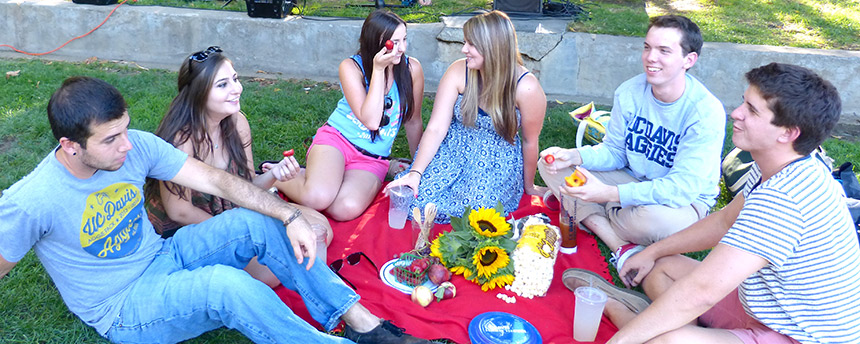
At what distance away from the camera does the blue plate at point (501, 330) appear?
9.70ft

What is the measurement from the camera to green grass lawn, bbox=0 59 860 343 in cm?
301

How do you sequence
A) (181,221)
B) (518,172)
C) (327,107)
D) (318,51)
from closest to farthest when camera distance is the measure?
(181,221) < (518,172) < (327,107) < (318,51)

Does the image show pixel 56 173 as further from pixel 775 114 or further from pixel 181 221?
pixel 775 114

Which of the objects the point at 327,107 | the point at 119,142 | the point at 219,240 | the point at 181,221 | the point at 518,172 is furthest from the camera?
the point at 327,107

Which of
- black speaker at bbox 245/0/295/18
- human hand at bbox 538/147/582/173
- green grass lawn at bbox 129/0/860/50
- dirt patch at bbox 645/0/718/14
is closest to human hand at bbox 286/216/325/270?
human hand at bbox 538/147/582/173

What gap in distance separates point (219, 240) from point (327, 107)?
335 cm

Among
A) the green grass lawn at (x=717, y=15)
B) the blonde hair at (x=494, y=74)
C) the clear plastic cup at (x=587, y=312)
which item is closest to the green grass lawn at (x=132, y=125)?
the blonde hair at (x=494, y=74)

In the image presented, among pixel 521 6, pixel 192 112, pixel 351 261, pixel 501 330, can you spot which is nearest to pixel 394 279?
pixel 351 261

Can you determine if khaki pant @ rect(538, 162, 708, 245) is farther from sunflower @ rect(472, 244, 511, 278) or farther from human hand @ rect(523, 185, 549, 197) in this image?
sunflower @ rect(472, 244, 511, 278)

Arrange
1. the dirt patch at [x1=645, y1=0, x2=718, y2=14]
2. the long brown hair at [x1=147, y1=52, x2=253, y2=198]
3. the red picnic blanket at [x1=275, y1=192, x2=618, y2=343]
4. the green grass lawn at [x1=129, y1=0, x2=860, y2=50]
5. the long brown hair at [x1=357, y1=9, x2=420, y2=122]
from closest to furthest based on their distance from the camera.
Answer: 1. the red picnic blanket at [x1=275, y1=192, x2=618, y2=343]
2. the long brown hair at [x1=147, y1=52, x2=253, y2=198]
3. the long brown hair at [x1=357, y1=9, x2=420, y2=122]
4. the green grass lawn at [x1=129, y1=0, x2=860, y2=50]
5. the dirt patch at [x1=645, y1=0, x2=718, y2=14]

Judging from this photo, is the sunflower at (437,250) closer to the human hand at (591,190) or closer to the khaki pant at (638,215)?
the human hand at (591,190)

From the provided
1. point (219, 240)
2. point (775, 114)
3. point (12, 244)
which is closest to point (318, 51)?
point (219, 240)

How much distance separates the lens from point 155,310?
253 cm

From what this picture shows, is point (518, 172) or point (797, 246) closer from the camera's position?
point (797, 246)
